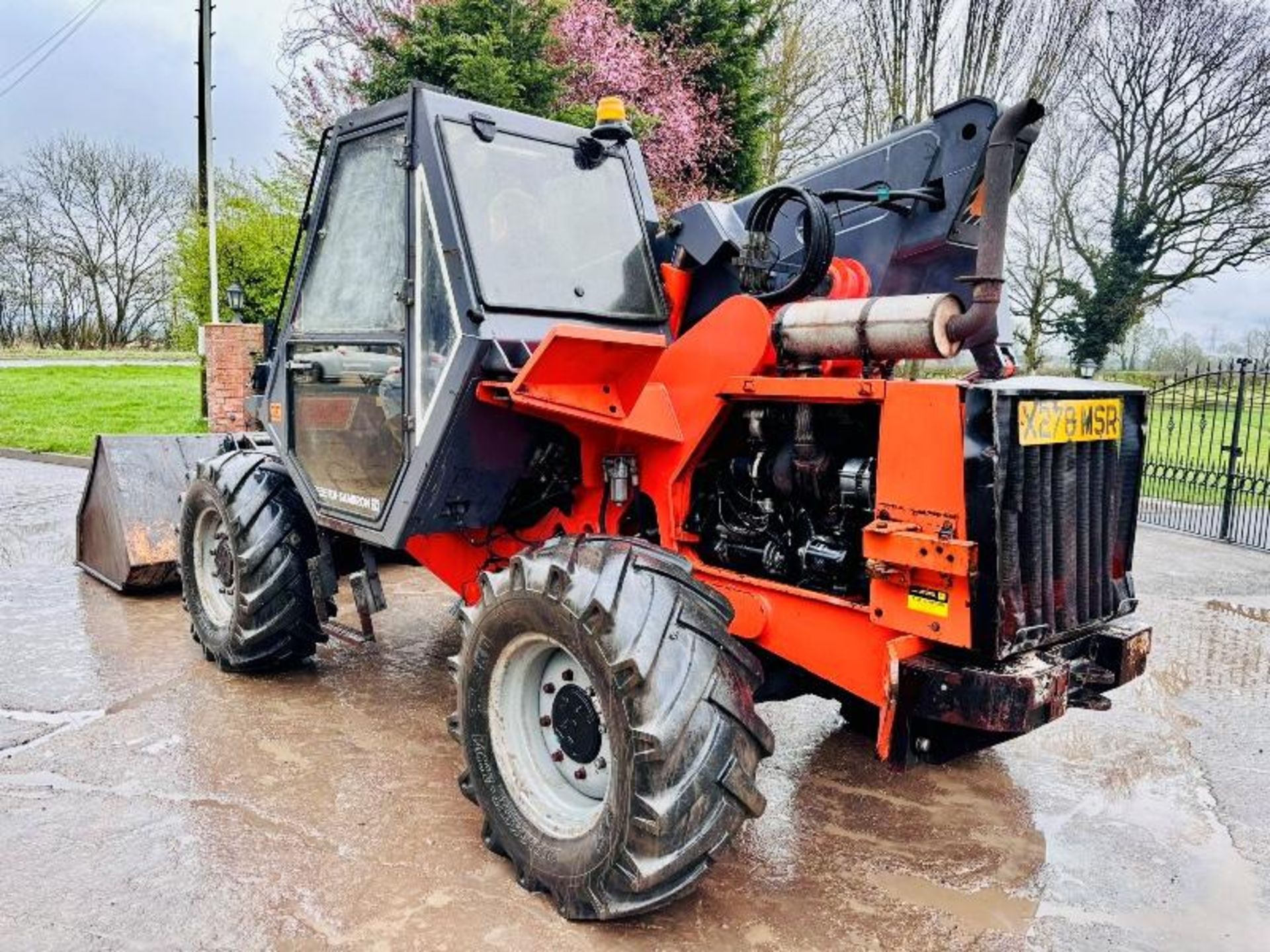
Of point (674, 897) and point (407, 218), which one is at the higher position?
point (407, 218)

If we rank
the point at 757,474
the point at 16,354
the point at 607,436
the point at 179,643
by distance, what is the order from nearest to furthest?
the point at 757,474, the point at 607,436, the point at 179,643, the point at 16,354

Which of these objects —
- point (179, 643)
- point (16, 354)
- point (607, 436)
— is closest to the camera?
point (607, 436)

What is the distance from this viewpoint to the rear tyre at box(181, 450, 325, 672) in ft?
15.7

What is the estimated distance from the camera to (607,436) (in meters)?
3.78

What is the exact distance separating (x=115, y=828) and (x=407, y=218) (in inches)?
97.5

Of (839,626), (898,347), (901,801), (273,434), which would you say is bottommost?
(901,801)

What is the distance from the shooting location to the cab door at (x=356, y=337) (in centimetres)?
394

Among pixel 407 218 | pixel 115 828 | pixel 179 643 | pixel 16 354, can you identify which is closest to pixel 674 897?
pixel 115 828

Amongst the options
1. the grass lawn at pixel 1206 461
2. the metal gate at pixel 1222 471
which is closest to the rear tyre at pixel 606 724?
the metal gate at pixel 1222 471

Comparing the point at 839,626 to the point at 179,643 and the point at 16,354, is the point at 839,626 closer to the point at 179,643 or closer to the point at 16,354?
the point at 179,643

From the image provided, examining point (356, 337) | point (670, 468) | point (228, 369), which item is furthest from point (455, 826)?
point (228, 369)

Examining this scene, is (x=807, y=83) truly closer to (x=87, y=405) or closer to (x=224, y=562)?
(x=87, y=405)

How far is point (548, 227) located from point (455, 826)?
2.30 m

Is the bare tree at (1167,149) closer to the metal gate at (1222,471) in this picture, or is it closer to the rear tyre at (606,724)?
the metal gate at (1222,471)
